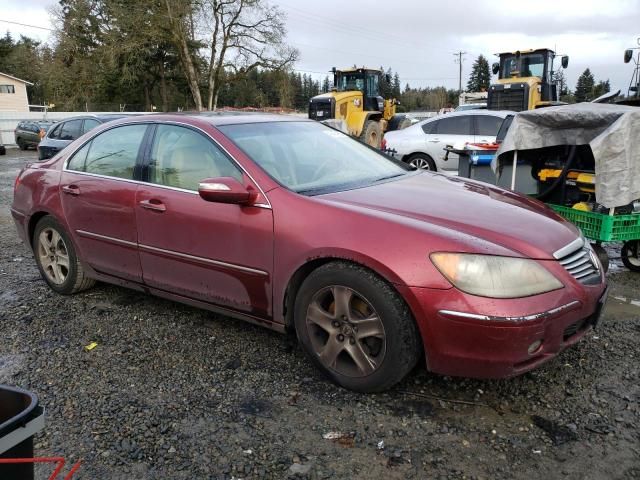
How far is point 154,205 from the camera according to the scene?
375 centimetres

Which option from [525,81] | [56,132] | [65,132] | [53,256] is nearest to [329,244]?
[53,256]

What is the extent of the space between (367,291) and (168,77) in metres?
47.3

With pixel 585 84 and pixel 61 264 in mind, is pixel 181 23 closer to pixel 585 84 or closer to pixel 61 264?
pixel 61 264

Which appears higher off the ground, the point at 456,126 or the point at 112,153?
the point at 456,126

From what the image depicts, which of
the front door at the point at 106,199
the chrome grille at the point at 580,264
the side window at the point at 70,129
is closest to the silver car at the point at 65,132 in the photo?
the side window at the point at 70,129

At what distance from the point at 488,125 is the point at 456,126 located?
2.13 feet

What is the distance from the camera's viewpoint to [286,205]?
10.5 ft

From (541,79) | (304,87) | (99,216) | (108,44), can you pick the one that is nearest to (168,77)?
(108,44)

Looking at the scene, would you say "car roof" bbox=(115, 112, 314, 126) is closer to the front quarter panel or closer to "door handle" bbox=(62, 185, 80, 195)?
"door handle" bbox=(62, 185, 80, 195)

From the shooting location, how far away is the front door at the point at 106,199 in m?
3.99

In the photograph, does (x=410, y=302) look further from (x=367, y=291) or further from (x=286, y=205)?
(x=286, y=205)

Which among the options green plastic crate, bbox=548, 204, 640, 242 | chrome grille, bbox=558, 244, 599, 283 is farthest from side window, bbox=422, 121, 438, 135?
chrome grille, bbox=558, 244, 599, 283

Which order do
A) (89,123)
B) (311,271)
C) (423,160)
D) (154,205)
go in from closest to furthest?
(311,271), (154,205), (423,160), (89,123)

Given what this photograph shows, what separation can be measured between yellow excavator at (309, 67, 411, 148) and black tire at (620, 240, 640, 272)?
40.5 feet
